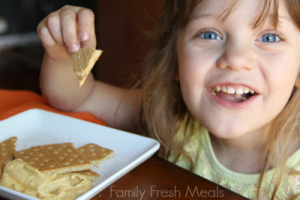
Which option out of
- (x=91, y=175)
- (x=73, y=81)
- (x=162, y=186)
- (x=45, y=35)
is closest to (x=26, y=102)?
(x=73, y=81)

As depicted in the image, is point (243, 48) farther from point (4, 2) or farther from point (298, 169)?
point (4, 2)

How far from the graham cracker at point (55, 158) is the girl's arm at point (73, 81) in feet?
0.99

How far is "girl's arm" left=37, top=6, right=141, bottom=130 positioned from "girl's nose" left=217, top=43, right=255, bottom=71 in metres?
0.44

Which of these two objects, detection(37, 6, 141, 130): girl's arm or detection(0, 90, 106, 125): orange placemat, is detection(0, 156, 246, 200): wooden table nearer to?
detection(37, 6, 141, 130): girl's arm

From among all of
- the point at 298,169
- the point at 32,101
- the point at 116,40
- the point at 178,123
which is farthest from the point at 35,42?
the point at 298,169

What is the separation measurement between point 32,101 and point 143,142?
714 millimetres

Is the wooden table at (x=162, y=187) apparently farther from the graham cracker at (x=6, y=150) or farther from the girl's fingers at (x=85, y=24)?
the girl's fingers at (x=85, y=24)

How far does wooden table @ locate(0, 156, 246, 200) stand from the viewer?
803mm

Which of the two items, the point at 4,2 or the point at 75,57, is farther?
the point at 4,2

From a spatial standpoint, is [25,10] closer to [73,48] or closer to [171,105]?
[171,105]

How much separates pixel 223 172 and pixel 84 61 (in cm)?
71

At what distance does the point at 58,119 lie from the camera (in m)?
1.12

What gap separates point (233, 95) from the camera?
111 cm

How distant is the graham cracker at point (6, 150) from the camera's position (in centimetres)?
85
